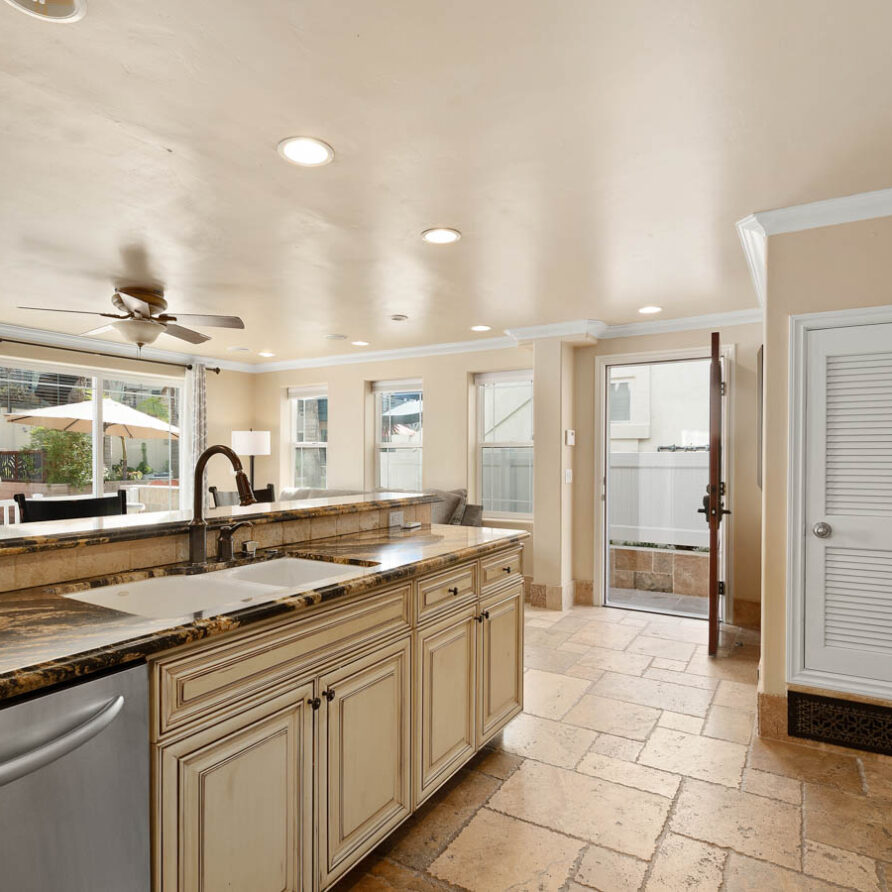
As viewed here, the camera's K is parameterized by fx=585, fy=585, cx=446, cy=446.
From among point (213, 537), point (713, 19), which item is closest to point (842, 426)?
point (713, 19)

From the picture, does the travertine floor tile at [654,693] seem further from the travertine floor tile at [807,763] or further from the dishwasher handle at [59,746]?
the dishwasher handle at [59,746]

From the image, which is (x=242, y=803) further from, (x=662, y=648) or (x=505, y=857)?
(x=662, y=648)

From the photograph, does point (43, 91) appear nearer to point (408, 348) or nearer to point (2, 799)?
point (2, 799)

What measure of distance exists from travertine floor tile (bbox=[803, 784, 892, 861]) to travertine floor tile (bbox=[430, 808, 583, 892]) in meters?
0.88

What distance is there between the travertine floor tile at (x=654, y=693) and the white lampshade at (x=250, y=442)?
4742mm

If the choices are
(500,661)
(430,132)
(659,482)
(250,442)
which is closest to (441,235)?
(430,132)

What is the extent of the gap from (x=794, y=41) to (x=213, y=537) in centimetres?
227

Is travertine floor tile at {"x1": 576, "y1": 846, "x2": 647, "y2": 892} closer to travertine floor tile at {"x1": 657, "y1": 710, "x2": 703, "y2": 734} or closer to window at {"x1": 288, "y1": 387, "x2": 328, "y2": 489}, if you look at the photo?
travertine floor tile at {"x1": 657, "y1": 710, "x2": 703, "y2": 734}

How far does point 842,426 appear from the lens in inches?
102

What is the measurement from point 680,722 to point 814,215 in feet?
8.11

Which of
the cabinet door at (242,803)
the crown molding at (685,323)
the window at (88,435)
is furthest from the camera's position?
the window at (88,435)

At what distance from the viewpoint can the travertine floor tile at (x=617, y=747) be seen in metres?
2.62

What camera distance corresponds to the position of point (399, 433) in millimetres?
6527

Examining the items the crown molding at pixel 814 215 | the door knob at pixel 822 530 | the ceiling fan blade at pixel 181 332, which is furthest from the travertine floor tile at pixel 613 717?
the ceiling fan blade at pixel 181 332
